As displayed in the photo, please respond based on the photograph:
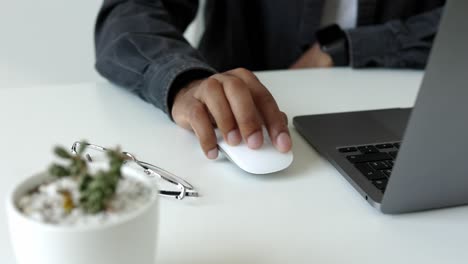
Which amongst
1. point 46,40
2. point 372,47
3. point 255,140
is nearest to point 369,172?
point 255,140

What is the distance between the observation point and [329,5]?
3.96ft

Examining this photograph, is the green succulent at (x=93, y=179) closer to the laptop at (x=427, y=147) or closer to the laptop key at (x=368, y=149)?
the laptop at (x=427, y=147)

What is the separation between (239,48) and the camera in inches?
48.1

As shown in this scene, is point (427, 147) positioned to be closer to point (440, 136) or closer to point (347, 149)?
point (440, 136)

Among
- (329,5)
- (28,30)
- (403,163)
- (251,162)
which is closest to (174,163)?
(251,162)

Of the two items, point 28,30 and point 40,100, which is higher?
point 40,100

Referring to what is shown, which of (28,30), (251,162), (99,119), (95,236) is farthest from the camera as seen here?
(28,30)

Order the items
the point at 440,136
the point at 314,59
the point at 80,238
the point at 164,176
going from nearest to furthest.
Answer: the point at 80,238, the point at 440,136, the point at 164,176, the point at 314,59

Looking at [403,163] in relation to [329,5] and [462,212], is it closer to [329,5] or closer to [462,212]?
[462,212]

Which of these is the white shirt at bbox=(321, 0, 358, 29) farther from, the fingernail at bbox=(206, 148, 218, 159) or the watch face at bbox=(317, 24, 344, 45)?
the fingernail at bbox=(206, 148, 218, 159)

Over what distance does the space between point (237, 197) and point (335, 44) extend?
21.5 inches

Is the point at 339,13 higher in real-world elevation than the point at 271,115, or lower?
lower

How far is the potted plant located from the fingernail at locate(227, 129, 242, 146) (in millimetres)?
262

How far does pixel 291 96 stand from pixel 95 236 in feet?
1.80
